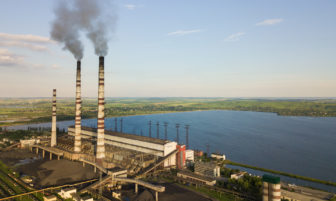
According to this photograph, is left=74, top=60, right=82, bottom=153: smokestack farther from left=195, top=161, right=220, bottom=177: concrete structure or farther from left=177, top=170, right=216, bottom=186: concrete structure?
left=195, top=161, right=220, bottom=177: concrete structure

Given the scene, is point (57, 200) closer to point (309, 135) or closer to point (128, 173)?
point (128, 173)

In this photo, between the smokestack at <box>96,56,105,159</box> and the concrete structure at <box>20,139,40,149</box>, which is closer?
the smokestack at <box>96,56,105,159</box>

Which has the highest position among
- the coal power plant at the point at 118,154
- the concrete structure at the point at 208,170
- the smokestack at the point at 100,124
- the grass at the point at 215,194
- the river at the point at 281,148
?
the smokestack at the point at 100,124

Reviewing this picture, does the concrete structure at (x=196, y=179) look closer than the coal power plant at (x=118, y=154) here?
Yes

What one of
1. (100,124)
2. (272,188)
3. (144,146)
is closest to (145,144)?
(144,146)

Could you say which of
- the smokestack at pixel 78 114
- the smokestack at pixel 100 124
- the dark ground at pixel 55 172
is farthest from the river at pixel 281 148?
the dark ground at pixel 55 172

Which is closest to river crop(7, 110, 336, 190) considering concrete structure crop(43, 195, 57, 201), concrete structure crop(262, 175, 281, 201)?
concrete structure crop(262, 175, 281, 201)

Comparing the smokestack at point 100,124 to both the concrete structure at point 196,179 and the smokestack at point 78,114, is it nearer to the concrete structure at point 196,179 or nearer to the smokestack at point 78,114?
the smokestack at point 78,114

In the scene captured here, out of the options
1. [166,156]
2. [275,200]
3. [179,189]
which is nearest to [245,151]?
[166,156]
